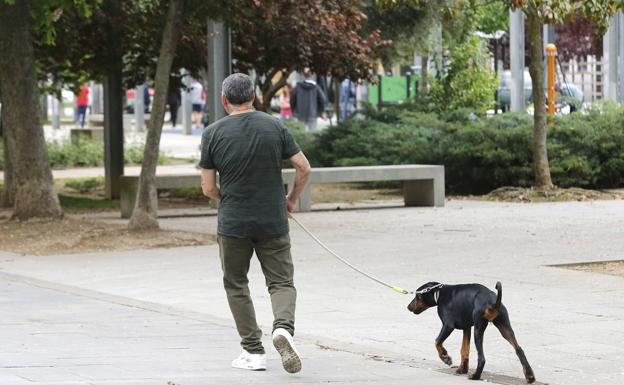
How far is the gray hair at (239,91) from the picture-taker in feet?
25.7

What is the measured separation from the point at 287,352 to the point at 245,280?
1.92 feet

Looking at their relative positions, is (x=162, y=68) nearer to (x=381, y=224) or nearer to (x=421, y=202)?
(x=381, y=224)

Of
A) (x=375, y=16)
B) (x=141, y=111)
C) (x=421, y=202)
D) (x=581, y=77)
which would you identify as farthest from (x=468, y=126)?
(x=581, y=77)

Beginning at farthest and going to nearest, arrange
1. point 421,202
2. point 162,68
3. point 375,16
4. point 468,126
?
point 375,16
point 468,126
point 421,202
point 162,68

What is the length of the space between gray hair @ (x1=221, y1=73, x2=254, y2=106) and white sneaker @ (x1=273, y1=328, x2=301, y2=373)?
1.30 meters

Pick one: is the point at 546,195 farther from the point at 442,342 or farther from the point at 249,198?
the point at 249,198

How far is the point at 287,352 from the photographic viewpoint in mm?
7656

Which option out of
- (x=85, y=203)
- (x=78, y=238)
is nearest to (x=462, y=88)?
(x=85, y=203)

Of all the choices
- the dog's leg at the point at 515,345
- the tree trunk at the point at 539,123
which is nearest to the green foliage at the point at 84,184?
the tree trunk at the point at 539,123

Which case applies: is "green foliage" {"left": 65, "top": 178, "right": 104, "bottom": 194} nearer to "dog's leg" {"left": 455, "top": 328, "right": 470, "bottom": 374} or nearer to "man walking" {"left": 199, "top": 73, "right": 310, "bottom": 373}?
"man walking" {"left": 199, "top": 73, "right": 310, "bottom": 373}

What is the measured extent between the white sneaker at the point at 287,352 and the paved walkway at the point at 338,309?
8 centimetres

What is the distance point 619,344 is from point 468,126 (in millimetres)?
13436

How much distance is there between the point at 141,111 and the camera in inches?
1747

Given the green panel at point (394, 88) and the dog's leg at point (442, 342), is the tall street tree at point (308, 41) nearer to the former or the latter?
the green panel at point (394, 88)
